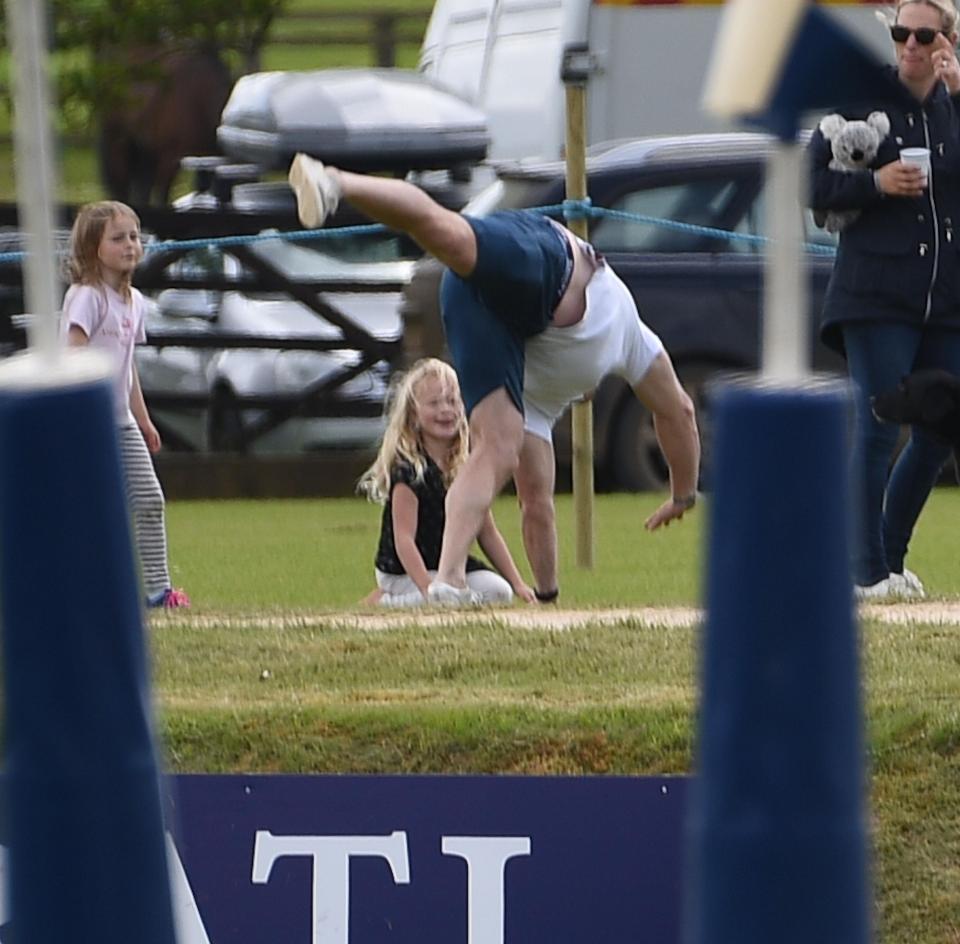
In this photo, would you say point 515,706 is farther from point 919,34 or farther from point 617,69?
point 617,69

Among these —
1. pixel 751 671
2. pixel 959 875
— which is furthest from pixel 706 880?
pixel 959 875

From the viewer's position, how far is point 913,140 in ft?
24.5

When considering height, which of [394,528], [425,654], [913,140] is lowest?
[394,528]

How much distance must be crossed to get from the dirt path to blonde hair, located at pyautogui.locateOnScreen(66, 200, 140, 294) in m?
2.02

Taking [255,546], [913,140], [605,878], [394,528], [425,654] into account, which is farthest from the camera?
[255,546]

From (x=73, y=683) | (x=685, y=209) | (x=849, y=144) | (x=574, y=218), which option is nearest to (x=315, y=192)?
(x=849, y=144)

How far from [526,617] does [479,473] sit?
1353 mm

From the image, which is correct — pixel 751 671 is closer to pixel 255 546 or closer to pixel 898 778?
pixel 898 778

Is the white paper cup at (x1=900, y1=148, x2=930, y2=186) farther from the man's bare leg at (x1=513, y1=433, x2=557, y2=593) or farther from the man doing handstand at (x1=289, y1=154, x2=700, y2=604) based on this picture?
the man's bare leg at (x1=513, y1=433, x2=557, y2=593)

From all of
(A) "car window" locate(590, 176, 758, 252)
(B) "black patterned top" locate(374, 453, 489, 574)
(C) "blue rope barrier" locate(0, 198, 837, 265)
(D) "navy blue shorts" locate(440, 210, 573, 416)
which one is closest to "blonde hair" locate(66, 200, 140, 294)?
(C) "blue rope barrier" locate(0, 198, 837, 265)

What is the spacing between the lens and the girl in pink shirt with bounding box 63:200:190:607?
8172 mm

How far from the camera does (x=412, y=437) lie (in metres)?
8.27

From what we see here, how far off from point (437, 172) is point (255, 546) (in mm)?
5506

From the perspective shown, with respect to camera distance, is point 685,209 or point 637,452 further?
point 637,452
